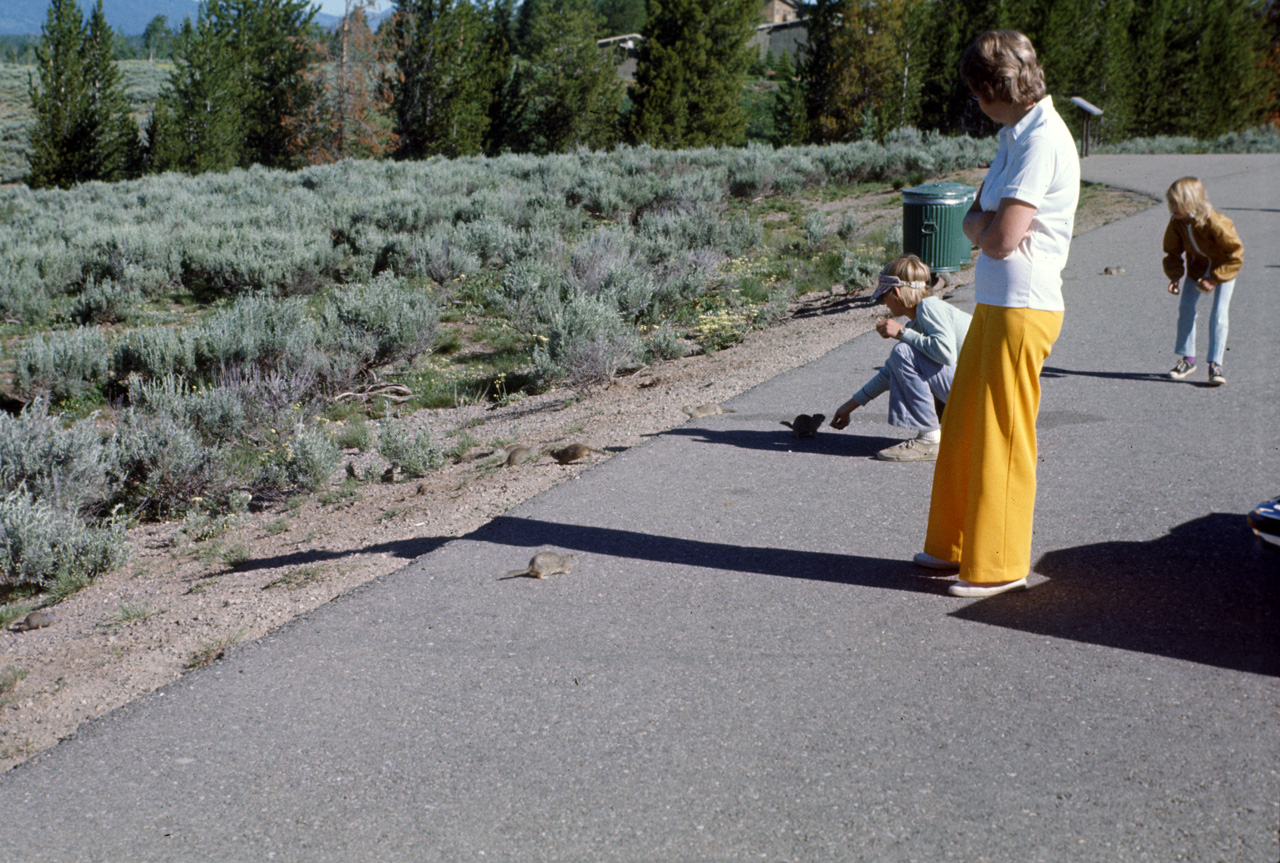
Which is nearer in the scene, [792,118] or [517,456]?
[517,456]

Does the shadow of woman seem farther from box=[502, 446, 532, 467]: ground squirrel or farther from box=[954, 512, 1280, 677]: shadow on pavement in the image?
box=[954, 512, 1280, 677]: shadow on pavement

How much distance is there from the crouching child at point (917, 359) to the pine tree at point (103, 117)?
34817 millimetres

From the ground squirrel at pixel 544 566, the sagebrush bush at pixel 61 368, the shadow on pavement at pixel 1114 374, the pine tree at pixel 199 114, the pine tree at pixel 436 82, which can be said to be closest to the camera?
the ground squirrel at pixel 544 566

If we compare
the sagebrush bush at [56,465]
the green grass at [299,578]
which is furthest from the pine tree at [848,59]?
the green grass at [299,578]

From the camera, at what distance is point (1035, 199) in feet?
11.6

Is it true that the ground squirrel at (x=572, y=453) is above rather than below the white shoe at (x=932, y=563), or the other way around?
below

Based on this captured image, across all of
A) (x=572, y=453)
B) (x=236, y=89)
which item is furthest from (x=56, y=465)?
(x=236, y=89)

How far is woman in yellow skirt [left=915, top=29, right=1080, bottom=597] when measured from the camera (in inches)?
140

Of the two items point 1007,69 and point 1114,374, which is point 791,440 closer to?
point 1114,374

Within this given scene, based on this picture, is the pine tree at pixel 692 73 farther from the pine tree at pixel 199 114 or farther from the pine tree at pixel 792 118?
the pine tree at pixel 199 114

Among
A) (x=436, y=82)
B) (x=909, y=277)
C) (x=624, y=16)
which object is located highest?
(x=624, y=16)

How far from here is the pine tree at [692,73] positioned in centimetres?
4088

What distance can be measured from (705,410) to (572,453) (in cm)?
134

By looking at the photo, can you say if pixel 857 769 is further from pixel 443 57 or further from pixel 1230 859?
pixel 443 57
